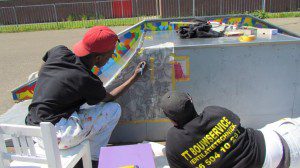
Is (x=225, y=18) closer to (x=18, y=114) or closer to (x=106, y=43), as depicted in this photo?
(x=106, y=43)

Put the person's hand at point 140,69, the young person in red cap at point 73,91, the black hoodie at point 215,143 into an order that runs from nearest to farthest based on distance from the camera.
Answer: the black hoodie at point 215,143
the young person in red cap at point 73,91
the person's hand at point 140,69

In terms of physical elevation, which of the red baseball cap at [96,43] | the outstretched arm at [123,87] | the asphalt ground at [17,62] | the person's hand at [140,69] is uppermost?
the red baseball cap at [96,43]

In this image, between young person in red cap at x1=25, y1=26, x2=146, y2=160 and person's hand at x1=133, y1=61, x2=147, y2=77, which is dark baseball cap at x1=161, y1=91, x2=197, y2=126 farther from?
person's hand at x1=133, y1=61, x2=147, y2=77

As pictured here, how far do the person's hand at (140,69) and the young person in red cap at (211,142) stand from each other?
3.74ft

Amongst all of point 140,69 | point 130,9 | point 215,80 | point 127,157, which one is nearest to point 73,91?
point 127,157

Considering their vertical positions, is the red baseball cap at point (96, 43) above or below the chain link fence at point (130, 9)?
below

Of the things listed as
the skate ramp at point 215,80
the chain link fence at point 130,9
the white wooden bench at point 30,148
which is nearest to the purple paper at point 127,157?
the white wooden bench at point 30,148

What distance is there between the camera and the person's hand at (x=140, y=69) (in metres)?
3.05

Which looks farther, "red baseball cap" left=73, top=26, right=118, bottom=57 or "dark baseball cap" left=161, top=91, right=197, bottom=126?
"red baseball cap" left=73, top=26, right=118, bottom=57

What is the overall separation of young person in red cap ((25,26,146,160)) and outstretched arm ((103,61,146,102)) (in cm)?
5

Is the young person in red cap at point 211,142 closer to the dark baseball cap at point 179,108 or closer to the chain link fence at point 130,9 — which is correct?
the dark baseball cap at point 179,108

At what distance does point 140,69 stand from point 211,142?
139cm

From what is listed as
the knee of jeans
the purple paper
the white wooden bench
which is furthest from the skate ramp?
the white wooden bench

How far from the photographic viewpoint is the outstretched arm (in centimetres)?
280
